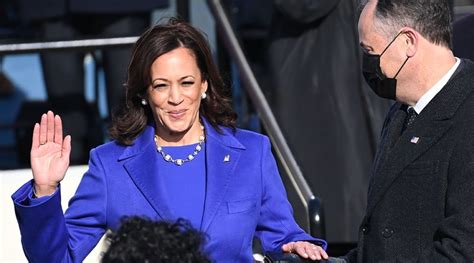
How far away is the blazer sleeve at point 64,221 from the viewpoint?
11.4 ft

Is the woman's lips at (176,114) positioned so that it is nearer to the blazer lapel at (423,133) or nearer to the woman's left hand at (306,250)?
the woman's left hand at (306,250)

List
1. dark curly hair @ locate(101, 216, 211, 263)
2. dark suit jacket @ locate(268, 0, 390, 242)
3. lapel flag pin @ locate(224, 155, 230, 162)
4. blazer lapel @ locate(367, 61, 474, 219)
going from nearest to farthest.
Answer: dark curly hair @ locate(101, 216, 211, 263) → blazer lapel @ locate(367, 61, 474, 219) → lapel flag pin @ locate(224, 155, 230, 162) → dark suit jacket @ locate(268, 0, 390, 242)

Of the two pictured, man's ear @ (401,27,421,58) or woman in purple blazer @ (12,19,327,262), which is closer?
man's ear @ (401,27,421,58)

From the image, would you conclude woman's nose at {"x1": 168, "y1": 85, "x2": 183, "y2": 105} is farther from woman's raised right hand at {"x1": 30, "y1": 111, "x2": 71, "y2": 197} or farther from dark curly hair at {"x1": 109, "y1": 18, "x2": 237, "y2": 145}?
woman's raised right hand at {"x1": 30, "y1": 111, "x2": 71, "y2": 197}

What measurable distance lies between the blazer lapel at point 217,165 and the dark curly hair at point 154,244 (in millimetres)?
1037

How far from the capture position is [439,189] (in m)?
3.28

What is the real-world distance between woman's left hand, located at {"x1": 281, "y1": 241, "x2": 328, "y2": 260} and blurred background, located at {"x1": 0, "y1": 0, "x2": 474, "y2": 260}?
162cm

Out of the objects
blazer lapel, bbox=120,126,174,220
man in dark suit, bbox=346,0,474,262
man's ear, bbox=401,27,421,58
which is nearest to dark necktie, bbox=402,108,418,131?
man in dark suit, bbox=346,0,474,262

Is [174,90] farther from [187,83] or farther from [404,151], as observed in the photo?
[404,151]

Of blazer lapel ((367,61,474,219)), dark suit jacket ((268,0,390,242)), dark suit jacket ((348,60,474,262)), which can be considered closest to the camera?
dark suit jacket ((348,60,474,262))

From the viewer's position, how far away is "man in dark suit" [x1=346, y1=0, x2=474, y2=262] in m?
3.27

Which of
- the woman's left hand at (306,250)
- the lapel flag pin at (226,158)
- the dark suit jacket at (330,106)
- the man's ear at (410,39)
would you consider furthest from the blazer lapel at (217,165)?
the dark suit jacket at (330,106)

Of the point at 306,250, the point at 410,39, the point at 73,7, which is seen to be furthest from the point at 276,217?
the point at 73,7

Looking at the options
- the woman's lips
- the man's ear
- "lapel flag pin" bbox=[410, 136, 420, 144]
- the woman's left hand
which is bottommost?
the woman's left hand
